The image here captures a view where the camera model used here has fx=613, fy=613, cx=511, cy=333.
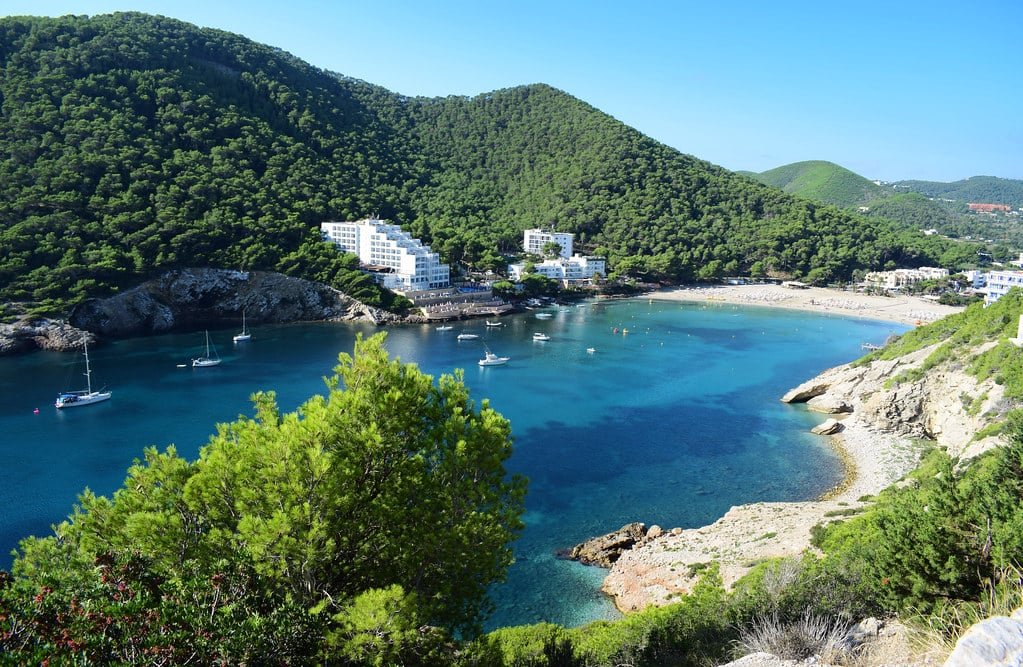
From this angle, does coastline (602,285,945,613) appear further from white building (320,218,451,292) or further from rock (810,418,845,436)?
white building (320,218,451,292)

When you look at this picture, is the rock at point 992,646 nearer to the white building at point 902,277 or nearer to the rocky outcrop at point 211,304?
the rocky outcrop at point 211,304

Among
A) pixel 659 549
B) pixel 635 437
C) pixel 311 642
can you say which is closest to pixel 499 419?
pixel 311 642

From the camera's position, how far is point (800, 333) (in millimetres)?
62562

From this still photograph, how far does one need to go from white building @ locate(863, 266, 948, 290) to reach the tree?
319 feet

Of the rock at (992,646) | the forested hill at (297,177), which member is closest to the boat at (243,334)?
the forested hill at (297,177)

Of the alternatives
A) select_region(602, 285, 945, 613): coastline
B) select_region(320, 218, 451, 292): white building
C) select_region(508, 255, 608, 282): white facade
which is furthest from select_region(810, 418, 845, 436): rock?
select_region(508, 255, 608, 282): white facade

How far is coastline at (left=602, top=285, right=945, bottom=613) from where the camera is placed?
58.9 feet

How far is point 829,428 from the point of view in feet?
109

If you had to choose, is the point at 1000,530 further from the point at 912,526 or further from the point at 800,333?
the point at 800,333

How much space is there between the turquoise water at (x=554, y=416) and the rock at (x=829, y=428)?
1409 mm

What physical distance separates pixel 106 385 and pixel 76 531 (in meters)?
36.1

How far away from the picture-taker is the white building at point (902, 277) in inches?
3536

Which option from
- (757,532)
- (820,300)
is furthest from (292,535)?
(820,300)

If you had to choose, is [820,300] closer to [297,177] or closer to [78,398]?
[297,177]
